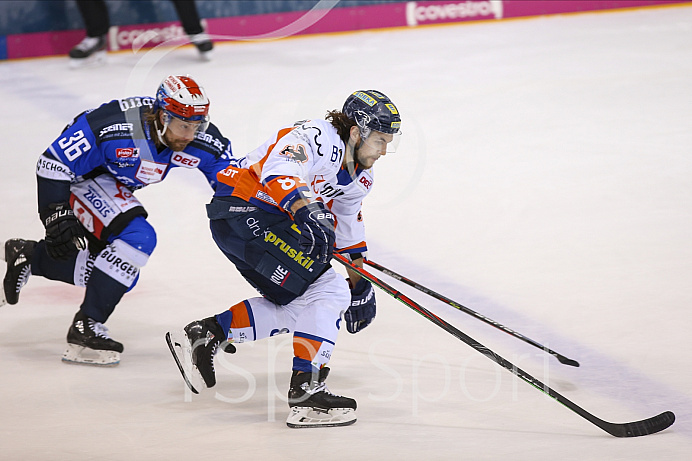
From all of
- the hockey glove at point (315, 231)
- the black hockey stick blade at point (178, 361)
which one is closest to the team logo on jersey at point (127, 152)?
the black hockey stick blade at point (178, 361)

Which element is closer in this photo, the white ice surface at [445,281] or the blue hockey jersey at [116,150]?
the white ice surface at [445,281]

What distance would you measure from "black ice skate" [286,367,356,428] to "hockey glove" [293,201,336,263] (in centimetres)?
41

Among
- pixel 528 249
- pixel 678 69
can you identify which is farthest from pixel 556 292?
pixel 678 69

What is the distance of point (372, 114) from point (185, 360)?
1.10 m

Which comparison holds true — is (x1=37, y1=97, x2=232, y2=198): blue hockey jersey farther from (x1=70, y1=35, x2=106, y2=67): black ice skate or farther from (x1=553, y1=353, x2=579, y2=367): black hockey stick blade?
(x1=70, y1=35, x2=106, y2=67): black ice skate

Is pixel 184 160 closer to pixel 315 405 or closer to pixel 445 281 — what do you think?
pixel 315 405

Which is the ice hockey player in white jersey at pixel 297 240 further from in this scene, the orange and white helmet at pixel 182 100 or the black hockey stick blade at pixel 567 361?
the black hockey stick blade at pixel 567 361

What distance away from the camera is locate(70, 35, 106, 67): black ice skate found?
892cm

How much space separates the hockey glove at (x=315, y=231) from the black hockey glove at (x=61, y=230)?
92 cm

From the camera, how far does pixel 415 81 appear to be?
8.23 meters

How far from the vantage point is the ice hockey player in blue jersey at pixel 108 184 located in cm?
341

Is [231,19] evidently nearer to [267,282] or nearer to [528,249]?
[528,249]

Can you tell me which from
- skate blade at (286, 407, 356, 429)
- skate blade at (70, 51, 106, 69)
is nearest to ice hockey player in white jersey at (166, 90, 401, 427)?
skate blade at (286, 407, 356, 429)

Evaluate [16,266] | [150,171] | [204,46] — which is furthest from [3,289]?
[204,46]
